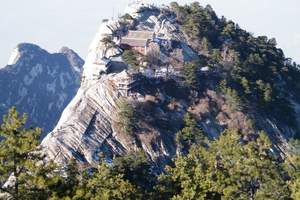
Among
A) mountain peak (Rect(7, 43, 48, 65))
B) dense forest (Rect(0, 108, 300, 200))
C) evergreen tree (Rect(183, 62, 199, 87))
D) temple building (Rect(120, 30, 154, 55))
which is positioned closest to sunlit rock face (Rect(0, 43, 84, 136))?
mountain peak (Rect(7, 43, 48, 65))

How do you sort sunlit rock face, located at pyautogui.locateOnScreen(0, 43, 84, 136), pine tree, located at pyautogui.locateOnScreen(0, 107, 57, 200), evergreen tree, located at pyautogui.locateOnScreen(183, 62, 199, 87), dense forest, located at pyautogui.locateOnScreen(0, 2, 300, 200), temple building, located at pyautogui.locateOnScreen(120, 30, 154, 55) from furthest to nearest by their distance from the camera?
sunlit rock face, located at pyautogui.locateOnScreen(0, 43, 84, 136), temple building, located at pyautogui.locateOnScreen(120, 30, 154, 55), evergreen tree, located at pyautogui.locateOnScreen(183, 62, 199, 87), dense forest, located at pyautogui.locateOnScreen(0, 2, 300, 200), pine tree, located at pyautogui.locateOnScreen(0, 107, 57, 200)

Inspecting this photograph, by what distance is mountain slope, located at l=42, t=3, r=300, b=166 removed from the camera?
64.1 metres

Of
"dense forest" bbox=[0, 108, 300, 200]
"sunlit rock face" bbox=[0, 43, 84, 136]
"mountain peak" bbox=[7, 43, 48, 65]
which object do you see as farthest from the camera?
"mountain peak" bbox=[7, 43, 48, 65]

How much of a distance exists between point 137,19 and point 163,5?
8138mm

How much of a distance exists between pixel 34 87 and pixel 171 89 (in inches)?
4644

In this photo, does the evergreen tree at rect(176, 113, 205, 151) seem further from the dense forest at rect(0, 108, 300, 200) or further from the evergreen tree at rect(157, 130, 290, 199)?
the evergreen tree at rect(157, 130, 290, 199)

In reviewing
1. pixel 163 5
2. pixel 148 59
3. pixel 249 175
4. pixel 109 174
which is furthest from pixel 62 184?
pixel 163 5

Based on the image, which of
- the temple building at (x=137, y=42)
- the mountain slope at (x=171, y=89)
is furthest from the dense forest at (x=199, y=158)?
the temple building at (x=137, y=42)

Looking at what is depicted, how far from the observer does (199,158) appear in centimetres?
4775

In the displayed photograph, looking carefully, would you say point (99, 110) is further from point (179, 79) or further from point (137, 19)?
point (137, 19)

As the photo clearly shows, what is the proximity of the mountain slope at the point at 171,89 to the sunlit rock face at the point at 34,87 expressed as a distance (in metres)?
89.7

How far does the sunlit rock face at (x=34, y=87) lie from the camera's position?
174 metres

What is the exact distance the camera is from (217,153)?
46656 mm

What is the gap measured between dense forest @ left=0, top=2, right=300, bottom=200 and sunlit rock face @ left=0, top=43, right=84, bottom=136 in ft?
302
